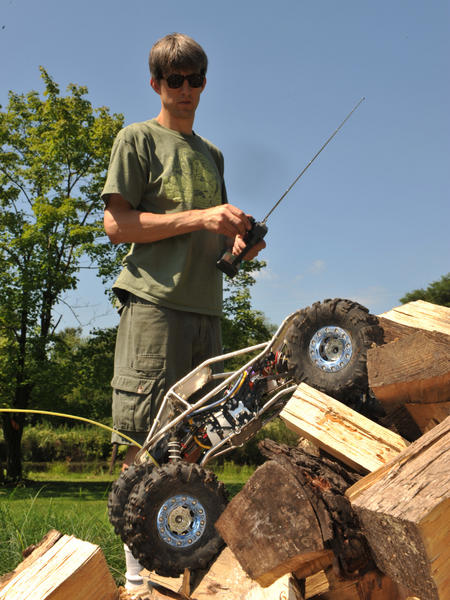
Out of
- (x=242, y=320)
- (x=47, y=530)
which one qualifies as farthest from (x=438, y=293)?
(x=47, y=530)

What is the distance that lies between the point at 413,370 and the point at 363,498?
1.52 feet

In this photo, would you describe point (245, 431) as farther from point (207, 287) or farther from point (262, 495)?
point (207, 287)

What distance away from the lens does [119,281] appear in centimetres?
254

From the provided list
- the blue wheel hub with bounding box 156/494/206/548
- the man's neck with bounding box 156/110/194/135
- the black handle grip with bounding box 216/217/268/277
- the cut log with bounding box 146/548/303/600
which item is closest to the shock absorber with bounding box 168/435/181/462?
the blue wheel hub with bounding box 156/494/206/548

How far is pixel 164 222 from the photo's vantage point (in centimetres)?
237

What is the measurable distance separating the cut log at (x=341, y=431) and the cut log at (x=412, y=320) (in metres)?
0.39

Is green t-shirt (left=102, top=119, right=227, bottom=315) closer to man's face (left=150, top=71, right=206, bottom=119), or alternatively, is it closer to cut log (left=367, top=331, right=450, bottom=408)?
man's face (left=150, top=71, right=206, bottom=119)

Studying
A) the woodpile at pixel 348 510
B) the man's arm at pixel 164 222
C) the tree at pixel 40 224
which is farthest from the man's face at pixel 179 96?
the tree at pixel 40 224

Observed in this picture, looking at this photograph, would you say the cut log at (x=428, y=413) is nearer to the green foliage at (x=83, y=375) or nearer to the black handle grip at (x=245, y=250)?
the black handle grip at (x=245, y=250)

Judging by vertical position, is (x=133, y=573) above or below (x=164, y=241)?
below

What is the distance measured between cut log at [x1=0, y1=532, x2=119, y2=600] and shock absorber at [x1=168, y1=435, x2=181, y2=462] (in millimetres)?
456

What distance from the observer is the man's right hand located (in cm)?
224

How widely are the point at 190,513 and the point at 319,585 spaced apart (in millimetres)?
484

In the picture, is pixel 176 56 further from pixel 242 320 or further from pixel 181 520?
pixel 242 320
